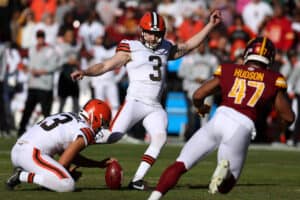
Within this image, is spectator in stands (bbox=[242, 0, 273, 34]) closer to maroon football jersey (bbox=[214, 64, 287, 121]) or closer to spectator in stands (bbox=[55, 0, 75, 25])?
spectator in stands (bbox=[55, 0, 75, 25])

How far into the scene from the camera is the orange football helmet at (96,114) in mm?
10195

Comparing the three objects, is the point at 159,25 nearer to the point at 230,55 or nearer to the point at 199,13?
the point at 230,55

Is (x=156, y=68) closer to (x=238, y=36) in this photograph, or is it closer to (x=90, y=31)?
(x=238, y=36)

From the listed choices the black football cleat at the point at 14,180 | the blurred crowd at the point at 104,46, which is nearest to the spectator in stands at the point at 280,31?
the blurred crowd at the point at 104,46

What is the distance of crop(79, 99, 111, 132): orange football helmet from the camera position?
10195mm

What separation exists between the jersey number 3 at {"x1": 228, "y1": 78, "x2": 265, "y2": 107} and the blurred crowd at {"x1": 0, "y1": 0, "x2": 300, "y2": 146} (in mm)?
10372

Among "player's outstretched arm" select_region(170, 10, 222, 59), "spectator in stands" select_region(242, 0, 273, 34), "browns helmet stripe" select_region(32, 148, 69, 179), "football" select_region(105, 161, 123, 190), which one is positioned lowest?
"spectator in stands" select_region(242, 0, 273, 34)

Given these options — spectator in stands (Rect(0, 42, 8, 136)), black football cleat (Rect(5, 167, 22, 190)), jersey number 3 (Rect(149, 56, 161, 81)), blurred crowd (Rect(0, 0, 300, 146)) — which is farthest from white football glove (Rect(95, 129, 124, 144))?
spectator in stands (Rect(0, 42, 8, 136))

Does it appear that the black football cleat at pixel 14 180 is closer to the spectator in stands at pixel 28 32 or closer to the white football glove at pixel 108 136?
the white football glove at pixel 108 136

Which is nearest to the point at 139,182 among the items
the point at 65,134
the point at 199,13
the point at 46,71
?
the point at 65,134

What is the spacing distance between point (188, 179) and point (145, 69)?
5.22ft

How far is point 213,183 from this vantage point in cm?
846

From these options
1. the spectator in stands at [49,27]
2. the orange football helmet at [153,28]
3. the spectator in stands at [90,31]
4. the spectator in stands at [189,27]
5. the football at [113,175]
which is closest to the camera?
the football at [113,175]

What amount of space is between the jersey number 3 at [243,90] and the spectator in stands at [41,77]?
1085cm
